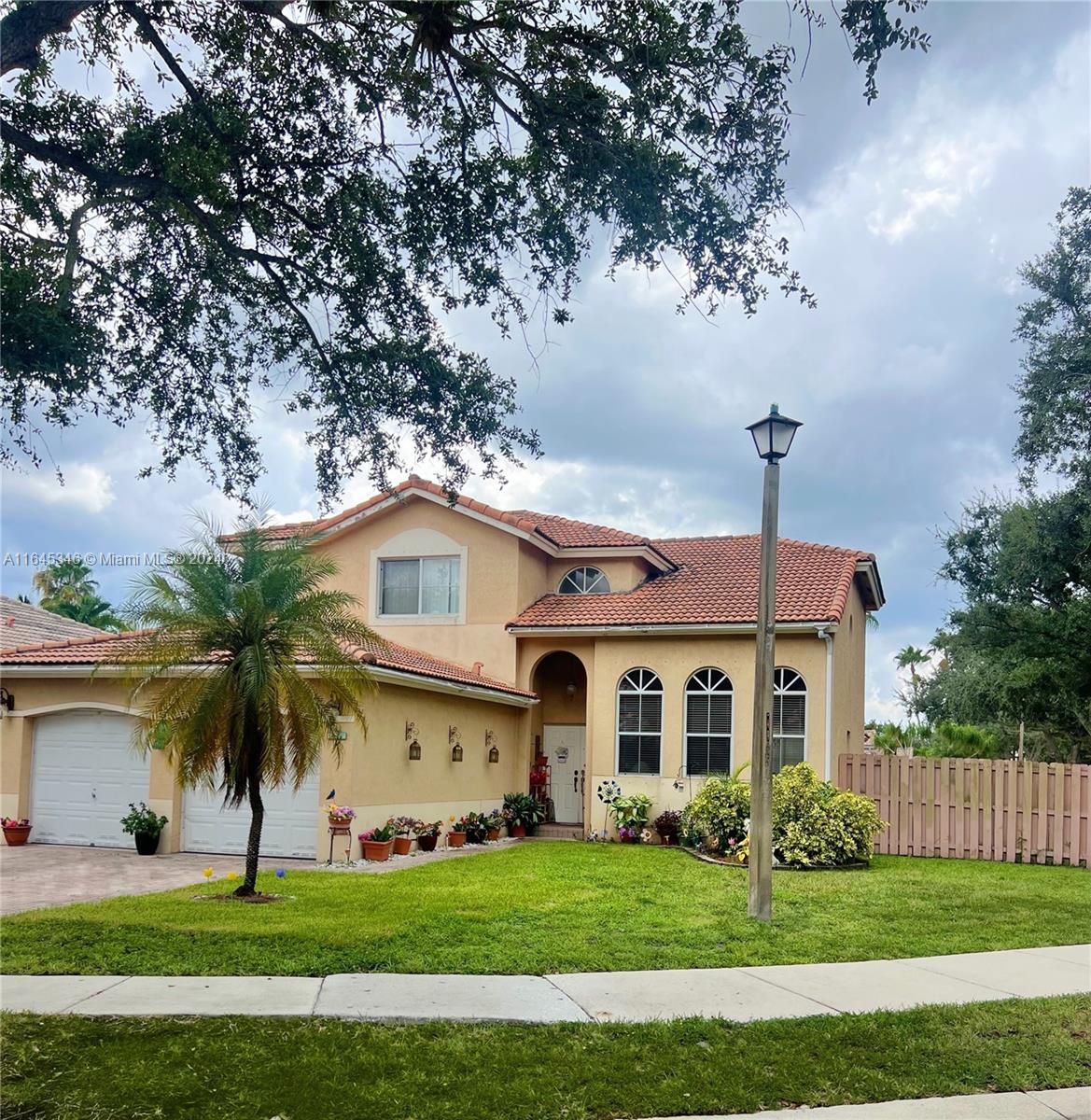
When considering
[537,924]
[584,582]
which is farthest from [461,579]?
[537,924]

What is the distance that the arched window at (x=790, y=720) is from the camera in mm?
19781

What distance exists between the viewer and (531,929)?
388 inches

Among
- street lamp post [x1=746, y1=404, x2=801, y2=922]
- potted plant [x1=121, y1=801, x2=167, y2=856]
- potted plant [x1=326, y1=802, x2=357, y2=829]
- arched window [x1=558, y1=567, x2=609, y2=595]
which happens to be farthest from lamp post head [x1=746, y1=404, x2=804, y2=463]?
arched window [x1=558, y1=567, x2=609, y2=595]

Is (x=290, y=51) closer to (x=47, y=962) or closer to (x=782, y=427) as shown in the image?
(x=782, y=427)

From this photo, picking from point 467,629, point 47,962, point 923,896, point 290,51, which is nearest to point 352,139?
point 290,51

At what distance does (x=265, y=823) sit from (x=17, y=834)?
14.6 feet

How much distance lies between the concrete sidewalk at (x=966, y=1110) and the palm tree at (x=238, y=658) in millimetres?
7313

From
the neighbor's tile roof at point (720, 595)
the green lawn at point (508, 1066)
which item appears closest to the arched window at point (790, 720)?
the neighbor's tile roof at point (720, 595)

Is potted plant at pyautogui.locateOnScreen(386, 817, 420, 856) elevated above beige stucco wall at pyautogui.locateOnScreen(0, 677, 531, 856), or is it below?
below

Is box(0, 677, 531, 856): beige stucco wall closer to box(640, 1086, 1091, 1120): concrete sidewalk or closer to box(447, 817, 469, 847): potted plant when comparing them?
box(447, 817, 469, 847): potted plant

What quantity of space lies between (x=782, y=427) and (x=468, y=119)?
4443 millimetres

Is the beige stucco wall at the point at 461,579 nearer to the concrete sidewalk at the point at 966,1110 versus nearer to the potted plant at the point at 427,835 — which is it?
the potted plant at the point at 427,835

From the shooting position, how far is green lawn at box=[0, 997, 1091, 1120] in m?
5.20

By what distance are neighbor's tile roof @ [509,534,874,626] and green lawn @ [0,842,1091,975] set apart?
634 centimetres
